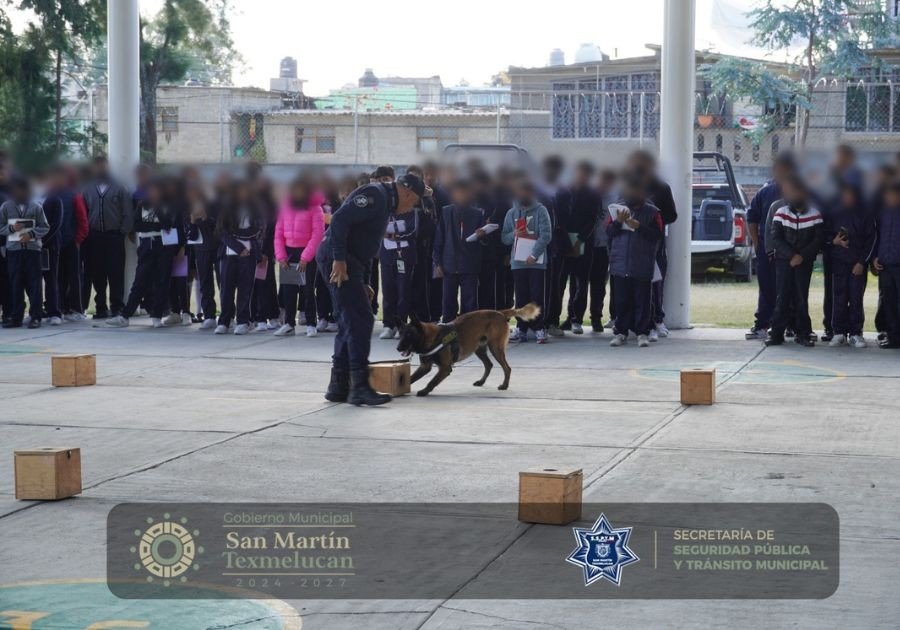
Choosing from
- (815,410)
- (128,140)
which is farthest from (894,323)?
(128,140)

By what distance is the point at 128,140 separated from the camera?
58.9 ft

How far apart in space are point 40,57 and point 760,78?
15.5 metres

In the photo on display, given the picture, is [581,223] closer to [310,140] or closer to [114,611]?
[114,611]

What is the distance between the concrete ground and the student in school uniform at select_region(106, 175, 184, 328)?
8.97 feet

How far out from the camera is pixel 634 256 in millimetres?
14070

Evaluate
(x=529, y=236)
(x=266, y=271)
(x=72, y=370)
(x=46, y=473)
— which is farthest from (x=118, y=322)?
(x=46, y=473)

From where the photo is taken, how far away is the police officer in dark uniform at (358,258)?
1022 cm

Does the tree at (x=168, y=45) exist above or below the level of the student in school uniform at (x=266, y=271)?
above

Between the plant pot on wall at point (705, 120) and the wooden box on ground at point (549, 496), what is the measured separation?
83.8ft

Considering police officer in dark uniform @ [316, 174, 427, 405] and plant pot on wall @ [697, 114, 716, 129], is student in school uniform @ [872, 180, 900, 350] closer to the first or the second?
police officer in dark uniform @ [316, 174, 427, 405]

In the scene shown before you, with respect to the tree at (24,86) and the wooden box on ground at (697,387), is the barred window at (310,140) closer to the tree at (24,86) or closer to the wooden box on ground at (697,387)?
the tree at (24,86)

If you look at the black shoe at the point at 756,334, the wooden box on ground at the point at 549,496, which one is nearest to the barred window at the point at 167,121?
the black shoe at the point at 756,334

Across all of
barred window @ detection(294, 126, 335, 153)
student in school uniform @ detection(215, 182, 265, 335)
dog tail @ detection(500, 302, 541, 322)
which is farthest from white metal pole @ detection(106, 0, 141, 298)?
barred window @ detection(294, 126, 335, 153)

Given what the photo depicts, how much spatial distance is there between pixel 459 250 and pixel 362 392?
433 cm
